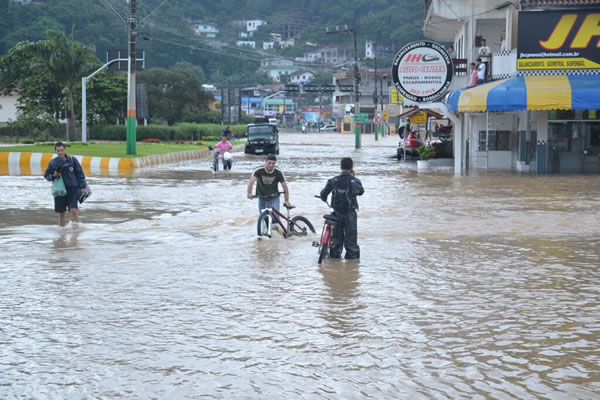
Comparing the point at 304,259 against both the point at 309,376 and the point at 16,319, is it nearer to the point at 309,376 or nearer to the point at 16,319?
the point at 16,319

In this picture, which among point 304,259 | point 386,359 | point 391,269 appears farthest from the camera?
point 304,259

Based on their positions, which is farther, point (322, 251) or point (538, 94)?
point (538, 94)

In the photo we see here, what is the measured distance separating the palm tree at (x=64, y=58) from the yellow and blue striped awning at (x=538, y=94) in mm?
35983

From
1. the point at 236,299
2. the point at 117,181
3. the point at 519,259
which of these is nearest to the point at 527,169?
the point at 117,181

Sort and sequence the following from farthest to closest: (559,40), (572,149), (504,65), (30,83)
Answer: (30,83) < (504,65) < (572,149) < (559,40)

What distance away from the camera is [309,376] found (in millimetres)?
6793

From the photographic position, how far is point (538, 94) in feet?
91.3

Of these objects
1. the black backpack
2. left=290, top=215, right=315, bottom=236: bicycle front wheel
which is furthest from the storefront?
the black backpack

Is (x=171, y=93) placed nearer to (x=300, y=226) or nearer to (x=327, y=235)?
(x=300, y=226)

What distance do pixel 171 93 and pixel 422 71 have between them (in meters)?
57.5

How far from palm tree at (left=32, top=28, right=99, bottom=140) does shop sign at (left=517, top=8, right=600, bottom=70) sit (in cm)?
3697

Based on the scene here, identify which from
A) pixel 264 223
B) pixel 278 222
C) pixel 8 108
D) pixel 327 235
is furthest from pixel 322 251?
pixel 8 108

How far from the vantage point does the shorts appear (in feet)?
51.3

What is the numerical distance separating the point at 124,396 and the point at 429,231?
10151 millimetres
